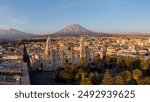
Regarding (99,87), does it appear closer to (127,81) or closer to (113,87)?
(113,87)

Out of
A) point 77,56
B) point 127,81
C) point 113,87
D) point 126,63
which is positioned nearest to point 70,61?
point 77,56

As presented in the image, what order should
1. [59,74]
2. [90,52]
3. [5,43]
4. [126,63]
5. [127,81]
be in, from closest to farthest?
[127,81] < [59,74] < [126,63] < [90,52] < [5,43]

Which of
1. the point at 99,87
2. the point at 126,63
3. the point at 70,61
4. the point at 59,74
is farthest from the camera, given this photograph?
the point at 70,61

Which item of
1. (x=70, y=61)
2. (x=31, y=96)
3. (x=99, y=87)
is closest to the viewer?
(x=31, y=96)

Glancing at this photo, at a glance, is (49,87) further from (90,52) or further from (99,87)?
(90,52)

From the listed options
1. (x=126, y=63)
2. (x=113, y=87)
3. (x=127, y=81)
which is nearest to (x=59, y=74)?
(x=127, y=81)

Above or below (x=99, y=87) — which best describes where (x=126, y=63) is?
below

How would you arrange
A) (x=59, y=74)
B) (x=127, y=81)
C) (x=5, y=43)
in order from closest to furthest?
(x=127, y=81), (x=59, y=74), (x=5, y=43)

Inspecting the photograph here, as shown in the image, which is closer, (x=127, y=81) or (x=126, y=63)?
(x=127, y=81)

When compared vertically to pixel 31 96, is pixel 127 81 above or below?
below
